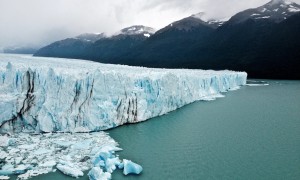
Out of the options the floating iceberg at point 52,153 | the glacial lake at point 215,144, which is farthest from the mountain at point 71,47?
the floating iceberg at point 52,153

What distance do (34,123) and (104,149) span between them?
3879mm

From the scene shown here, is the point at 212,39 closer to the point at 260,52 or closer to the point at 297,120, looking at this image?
the point at 260,52

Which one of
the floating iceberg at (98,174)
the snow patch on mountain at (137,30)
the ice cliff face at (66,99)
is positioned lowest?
the floating iceberg at (98,174)

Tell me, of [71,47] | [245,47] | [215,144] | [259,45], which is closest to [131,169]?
[215,144]

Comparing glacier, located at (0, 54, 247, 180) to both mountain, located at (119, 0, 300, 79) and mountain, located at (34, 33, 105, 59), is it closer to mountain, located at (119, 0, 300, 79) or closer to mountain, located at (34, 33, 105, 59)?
mountain, located at (119, 0, 300, 79)

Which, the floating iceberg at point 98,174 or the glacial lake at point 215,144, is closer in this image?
the floating iceberg at point 98,174

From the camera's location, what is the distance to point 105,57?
80.7 meters

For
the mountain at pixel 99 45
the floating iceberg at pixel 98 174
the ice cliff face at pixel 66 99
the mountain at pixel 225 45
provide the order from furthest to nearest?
the mountain at pixel 99 45
the mountain at pixel 225 45
the ice cliff face at pixel 66 99
the floating iceberg at pixel 98 174

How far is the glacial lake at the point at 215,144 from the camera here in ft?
28.8

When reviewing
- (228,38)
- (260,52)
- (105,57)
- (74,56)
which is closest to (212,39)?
(228,38)

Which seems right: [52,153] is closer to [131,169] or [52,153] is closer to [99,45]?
[131,169]

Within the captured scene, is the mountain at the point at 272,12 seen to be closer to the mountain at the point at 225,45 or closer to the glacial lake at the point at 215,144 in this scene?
the mountain at the point at 225,45

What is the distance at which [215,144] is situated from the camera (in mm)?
11211

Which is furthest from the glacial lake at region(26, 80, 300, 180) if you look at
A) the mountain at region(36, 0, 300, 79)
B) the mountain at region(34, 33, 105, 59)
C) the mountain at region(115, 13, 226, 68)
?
the mountain at region(34, 33, 105, 59)
